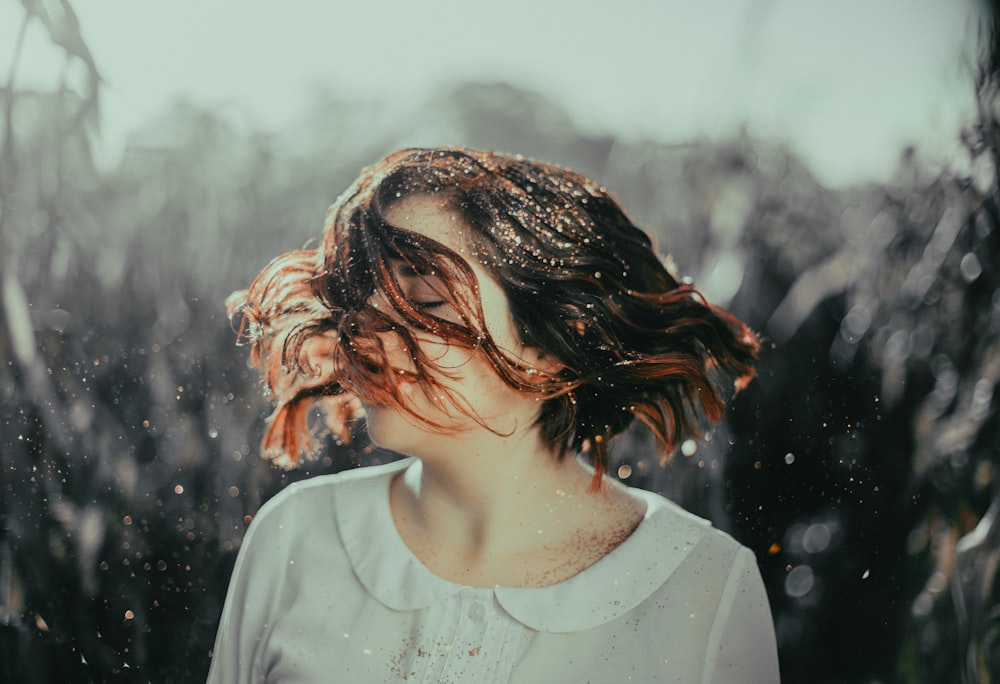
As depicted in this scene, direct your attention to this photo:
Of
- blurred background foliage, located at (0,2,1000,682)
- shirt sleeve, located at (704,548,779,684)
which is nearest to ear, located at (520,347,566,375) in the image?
blurred background foliage, located at (0,2,1000,682)

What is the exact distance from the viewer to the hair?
60 centimetres

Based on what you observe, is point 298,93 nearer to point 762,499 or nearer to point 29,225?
point 29,225

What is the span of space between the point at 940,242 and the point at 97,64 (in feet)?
2.49

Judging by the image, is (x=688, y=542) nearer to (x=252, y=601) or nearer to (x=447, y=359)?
(x=447, y=359)

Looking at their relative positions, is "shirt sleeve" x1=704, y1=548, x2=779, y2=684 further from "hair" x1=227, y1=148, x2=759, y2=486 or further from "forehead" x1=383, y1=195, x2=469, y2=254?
"forehead" x1=383, y1=195, x2=469, y2=254

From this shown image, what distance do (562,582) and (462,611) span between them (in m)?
0.08

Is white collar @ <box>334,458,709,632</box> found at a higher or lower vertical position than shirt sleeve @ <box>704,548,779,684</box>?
higher

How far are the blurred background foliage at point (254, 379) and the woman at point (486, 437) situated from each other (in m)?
0.03

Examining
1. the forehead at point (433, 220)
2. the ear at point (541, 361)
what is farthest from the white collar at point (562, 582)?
the forehead at point (433, 220)

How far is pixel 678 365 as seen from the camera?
2.17ft

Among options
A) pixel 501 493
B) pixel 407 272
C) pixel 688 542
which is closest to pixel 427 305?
pixel 407 272

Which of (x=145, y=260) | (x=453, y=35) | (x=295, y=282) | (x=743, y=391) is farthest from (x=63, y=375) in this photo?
(x=743, y=391)

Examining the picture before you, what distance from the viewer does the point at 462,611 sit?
0.64 metres

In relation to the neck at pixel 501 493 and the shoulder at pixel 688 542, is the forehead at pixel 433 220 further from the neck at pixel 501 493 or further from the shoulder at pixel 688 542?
the shoulder at pixel 688 542
